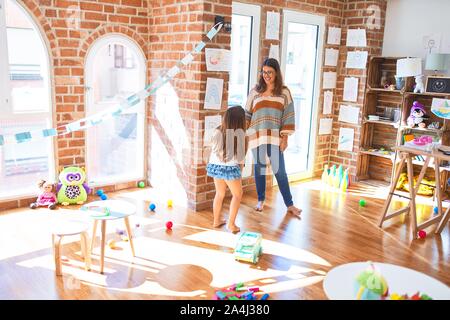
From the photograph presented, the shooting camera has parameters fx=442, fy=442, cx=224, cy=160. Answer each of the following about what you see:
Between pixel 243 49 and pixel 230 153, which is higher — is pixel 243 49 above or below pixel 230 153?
above

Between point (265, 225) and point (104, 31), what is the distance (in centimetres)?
250

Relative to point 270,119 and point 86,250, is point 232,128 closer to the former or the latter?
point 270,119

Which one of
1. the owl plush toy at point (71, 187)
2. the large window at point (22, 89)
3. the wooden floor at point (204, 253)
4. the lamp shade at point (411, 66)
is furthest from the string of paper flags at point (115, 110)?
the lamp shade at point (411, 66)

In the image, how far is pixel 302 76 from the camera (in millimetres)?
5598

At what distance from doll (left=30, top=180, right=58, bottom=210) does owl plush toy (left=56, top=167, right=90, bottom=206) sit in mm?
72

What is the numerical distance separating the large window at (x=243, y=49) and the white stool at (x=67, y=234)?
247cm

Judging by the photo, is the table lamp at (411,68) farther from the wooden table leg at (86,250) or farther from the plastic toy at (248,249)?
the wooden table leg at (86,250)

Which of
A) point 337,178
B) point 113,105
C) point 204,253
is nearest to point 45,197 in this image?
point 113,105

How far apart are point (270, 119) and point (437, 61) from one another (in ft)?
6.60

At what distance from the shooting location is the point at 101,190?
15.3ft

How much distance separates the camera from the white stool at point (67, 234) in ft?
9.39

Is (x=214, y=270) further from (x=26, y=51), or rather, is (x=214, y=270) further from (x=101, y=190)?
(x=26, y=51)

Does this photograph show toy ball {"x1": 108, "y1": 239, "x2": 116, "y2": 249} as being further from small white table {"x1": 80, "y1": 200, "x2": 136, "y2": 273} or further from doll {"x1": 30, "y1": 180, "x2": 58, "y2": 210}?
doll {"x1": 30, "y1": 180, "x2": 58, "y2": 210}

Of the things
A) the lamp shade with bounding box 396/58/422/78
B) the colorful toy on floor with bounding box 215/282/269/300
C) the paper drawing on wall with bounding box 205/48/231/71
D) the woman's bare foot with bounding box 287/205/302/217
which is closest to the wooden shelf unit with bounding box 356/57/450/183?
the lamp shade with bounding box 396/58/422/78
